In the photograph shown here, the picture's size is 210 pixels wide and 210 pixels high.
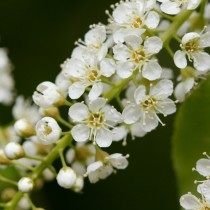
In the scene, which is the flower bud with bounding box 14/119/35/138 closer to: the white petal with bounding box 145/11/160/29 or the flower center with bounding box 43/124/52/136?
the flower center with bounding box 43/124/52/136

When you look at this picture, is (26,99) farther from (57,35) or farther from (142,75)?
(142,75)

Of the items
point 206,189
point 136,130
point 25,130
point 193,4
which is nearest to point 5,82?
point 25,130

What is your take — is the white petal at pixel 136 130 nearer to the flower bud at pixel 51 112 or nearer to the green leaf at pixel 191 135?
the green leaf at pixel 191 135

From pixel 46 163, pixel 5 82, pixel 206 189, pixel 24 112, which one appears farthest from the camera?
pixel 5 82

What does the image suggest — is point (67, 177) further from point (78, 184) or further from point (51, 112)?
point (51, 112)

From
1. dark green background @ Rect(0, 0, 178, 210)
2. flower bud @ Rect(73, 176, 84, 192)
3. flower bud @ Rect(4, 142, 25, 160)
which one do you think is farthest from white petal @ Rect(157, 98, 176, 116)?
dark green background @ Rect(0, 0, 178, 210)

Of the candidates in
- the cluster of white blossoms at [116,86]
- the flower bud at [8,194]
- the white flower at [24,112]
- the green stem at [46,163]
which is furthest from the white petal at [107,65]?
the white flower at [24,112]

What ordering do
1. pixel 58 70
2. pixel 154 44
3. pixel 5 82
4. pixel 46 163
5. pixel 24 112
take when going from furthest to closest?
pixel 58 70, pixel 5 82, pixel 24 112, pixel 46 163, pixel 154 44
